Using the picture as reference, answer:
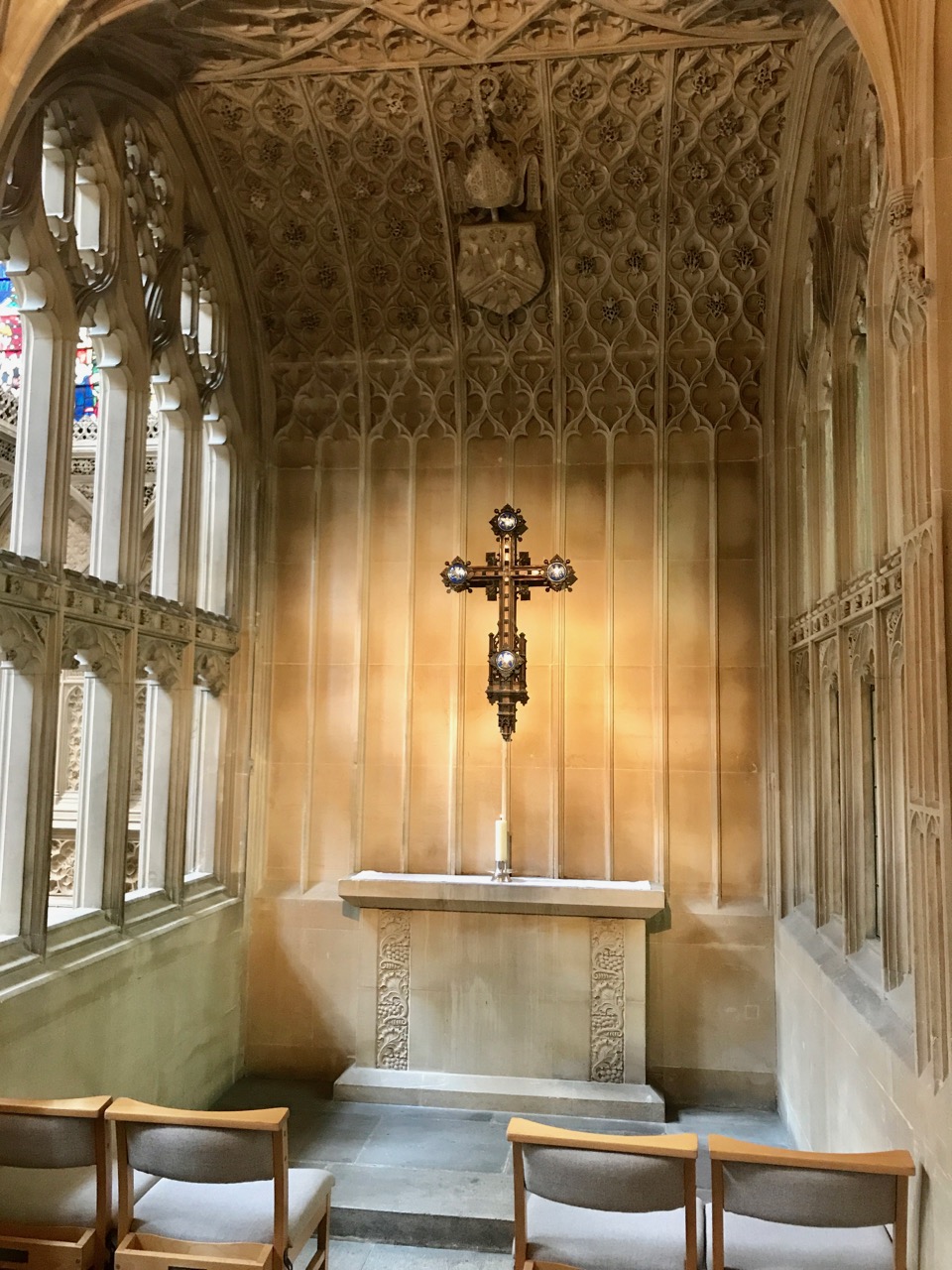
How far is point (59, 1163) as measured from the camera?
281 cm

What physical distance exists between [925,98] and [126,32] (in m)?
3.66

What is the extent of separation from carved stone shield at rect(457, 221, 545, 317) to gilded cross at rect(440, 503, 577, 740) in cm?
157

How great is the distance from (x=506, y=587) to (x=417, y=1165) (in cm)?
299

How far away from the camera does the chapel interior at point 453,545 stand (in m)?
4.14

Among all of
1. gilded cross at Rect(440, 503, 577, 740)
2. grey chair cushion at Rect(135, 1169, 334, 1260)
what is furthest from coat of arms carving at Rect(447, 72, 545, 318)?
grey chair cushion at Rect(135, 1169, 334, 1260)

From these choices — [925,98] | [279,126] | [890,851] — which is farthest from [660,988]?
[279,126]

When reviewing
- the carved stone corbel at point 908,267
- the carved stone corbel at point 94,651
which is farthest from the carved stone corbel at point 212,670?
the carved stone corbel at point 908,267

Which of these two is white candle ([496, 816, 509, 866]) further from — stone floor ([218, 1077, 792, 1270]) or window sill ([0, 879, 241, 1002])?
window sill ([0, 879, 241, 1002])

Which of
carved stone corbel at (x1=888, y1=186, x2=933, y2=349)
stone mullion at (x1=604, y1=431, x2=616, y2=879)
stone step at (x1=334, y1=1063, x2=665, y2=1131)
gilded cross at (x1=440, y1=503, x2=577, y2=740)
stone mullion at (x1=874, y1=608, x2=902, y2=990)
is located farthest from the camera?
stone mullion at (x1=604, y1=431, x2=616, y2=879)

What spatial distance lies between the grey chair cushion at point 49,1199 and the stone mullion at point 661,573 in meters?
3.52

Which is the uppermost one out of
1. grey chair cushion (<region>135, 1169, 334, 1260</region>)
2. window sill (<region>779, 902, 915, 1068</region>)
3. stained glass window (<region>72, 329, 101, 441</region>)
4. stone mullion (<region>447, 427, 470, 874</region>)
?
stained glass window (<region>72, 329, 101, 441</region>)

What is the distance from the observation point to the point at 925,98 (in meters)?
2.95

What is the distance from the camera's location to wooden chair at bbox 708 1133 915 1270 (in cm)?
254

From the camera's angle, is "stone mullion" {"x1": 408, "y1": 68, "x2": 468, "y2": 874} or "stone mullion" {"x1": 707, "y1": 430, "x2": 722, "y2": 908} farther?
"stone mullion" {"x1": 408, "y1": 68, "x2": 468, "y2": 874}
